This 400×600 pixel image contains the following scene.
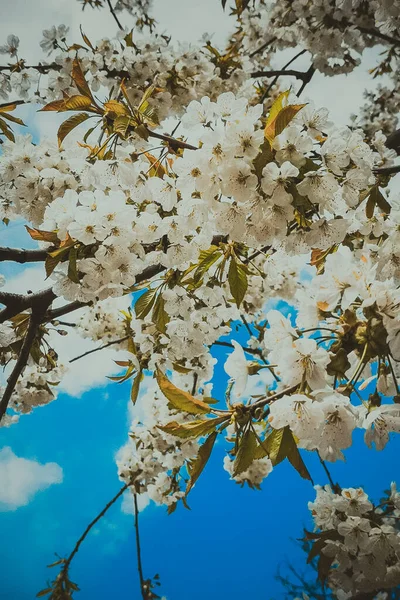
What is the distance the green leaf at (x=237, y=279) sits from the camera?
1.13 metres

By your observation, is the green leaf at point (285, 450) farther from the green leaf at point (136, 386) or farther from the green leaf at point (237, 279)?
the green leaf at point (136, 386)

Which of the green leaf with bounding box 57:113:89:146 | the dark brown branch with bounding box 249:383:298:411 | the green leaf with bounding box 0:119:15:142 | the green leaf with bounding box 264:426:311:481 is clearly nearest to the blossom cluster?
the green leaf with bounding box 264:426:311:481

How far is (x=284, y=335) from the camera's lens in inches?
35.6

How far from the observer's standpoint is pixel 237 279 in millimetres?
1142

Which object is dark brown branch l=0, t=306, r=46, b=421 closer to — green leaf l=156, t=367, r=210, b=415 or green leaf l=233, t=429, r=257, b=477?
green leaf l=156, t=367, r=210, b=415

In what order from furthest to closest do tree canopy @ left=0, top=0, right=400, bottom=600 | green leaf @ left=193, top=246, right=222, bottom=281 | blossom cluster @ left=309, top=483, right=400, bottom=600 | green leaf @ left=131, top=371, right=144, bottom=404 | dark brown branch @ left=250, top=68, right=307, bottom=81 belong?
dark brown branch @ left=250, top=68, right=307, bottom=81 → green leaf @ left=131, top=371, right=144, bottom=404 → blossom cluster @ left=309, top=483, right=400, bottom=600 → green leaf @ left=193, top=246, right=222, bottom=281 → tree canopy @ left=0, top=0, right=400, bottom=600

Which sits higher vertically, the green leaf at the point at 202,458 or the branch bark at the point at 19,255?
the branch bark at the point at 19,255

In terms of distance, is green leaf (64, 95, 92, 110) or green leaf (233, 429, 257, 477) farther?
green leaf (64, 95, 92, 110)

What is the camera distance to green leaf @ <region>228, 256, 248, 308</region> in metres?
1.13

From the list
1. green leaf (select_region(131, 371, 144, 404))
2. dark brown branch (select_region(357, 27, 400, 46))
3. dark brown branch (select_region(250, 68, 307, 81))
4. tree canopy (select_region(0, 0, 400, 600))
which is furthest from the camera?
dark brown branch (select_region(250, 68, 307, 81))

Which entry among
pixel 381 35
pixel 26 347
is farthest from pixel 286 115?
pixel 381 35

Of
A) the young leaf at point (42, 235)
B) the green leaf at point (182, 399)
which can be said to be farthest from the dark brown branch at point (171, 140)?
the green leaf at point (182, 399)

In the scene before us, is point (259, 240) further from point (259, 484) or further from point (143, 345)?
point (259, 484)

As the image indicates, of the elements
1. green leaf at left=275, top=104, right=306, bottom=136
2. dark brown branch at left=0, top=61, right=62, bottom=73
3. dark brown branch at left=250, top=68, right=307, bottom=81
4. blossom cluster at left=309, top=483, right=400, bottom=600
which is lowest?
blossom cluster at left=309, top=483, right=400, bottom=600
